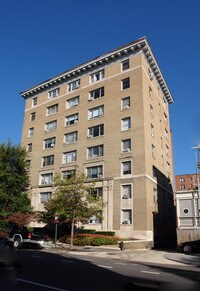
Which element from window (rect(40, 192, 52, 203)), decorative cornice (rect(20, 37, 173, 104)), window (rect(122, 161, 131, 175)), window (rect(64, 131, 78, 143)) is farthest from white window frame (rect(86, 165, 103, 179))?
decorative cornice (rect(20, 37, 173, 104))

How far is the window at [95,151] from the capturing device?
3833 centimetres

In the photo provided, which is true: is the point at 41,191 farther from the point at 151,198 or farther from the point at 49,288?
the point at 49,288

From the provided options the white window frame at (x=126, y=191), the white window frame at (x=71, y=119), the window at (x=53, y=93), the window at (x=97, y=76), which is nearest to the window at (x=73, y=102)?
the white window frame at (x=71, y=119)

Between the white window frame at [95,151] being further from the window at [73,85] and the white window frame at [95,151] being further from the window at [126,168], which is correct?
the window at [73,85]

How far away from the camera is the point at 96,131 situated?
131ft

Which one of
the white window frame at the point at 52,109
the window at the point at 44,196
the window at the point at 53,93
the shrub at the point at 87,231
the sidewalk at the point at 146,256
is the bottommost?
the sidewalk at the point at 146,256

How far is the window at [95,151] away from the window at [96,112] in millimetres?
4832

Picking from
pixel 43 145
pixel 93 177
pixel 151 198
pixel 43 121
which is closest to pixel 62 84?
pixel 43 121

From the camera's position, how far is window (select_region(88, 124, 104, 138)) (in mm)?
39284

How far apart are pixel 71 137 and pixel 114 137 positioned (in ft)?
26.4

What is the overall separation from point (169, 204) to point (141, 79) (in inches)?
758

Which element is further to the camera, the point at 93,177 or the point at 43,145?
the point at 43,145

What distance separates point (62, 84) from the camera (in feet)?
156

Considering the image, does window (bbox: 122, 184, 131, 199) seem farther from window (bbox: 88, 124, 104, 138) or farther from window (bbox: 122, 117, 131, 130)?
window (bbox: 88, 124, 104, 138)
